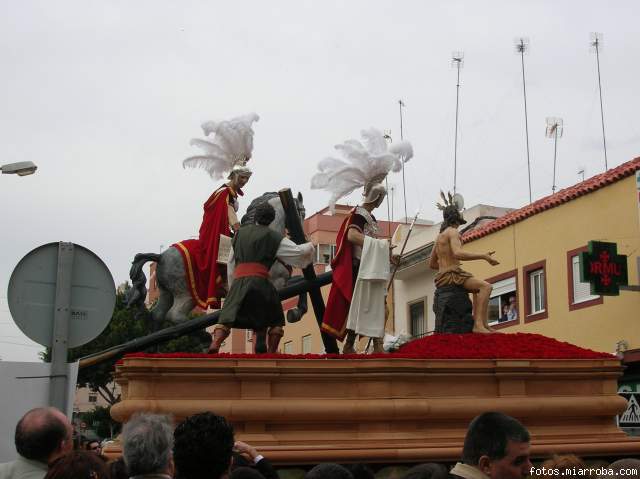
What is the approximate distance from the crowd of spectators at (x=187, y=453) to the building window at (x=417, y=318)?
2901cm

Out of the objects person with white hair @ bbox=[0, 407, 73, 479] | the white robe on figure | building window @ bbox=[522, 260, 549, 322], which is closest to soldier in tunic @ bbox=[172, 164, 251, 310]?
the white robe on figure

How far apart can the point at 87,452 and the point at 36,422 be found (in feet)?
2.03

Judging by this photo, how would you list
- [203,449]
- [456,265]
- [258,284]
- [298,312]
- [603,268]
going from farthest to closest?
[603,268]
[298,312]
[456,265]
[258,284]
[203,449]

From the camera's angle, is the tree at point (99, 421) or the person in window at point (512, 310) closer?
the person in window at point (512, 310)

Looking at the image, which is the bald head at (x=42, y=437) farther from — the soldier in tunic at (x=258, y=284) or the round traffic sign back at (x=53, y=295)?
the soldier in tunic at (x=258, y=284)

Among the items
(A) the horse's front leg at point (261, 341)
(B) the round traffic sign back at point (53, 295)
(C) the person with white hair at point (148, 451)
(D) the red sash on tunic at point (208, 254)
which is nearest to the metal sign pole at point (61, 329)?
(B) the round traffic sign back at point (53, 295)

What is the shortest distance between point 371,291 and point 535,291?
16.7 metres

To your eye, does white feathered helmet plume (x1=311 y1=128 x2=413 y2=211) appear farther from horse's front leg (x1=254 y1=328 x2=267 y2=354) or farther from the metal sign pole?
the metal sign pole

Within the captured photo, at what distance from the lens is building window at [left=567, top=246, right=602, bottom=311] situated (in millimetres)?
24530

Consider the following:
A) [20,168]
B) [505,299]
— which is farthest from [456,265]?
[505,299]

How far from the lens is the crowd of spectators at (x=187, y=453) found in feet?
12.6

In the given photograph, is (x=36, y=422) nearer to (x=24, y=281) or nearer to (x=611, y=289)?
(x=24, y=281)

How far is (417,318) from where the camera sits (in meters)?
34.2

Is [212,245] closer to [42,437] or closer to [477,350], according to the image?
[477,350]
